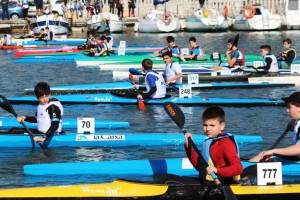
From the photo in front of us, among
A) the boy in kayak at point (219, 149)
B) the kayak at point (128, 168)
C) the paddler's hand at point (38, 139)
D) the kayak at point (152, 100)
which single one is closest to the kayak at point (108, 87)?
the kayak at point (152, 100)

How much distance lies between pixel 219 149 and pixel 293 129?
225cm

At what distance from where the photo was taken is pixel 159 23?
53938 mm

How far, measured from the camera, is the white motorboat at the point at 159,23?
53.9 metres

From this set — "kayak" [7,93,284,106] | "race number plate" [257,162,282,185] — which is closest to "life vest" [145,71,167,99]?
"kayak" [7,93,284,106]

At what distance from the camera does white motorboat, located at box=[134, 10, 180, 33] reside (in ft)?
177

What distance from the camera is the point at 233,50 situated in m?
25.1

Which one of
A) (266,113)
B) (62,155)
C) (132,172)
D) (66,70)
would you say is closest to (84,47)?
(66,70)

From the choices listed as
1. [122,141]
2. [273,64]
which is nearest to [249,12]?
[273,64]

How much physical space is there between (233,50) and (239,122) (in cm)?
687

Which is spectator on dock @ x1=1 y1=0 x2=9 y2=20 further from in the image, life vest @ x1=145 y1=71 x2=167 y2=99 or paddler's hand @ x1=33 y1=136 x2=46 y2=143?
paddler's hand @ x1=33 y1=136 x2=46 y2=143

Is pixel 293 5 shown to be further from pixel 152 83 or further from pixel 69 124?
pixel 69 124

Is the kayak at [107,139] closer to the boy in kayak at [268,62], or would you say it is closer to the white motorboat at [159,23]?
the boy in kayak at [268,62]

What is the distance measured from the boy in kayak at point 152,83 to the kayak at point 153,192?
8997 mm

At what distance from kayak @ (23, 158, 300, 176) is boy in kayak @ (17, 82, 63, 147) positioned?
1.48m
